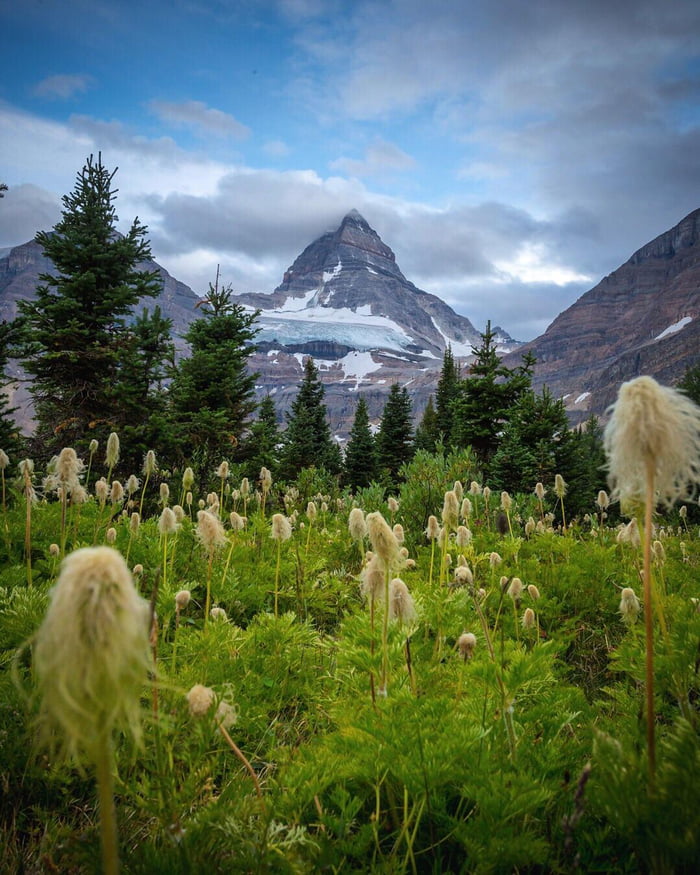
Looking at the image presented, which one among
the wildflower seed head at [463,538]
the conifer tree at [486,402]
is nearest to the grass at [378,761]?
Answer: the wildflower seed head at [463,538]

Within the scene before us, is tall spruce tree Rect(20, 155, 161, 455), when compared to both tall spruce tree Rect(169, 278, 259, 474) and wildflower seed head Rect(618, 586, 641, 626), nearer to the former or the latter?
tall spruce tree Rect(169, 278, 259, 474)

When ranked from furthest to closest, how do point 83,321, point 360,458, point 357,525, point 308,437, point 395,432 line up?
point 360,458 < point 395,432 < point 308,437 < point 83,321 < point 357,525

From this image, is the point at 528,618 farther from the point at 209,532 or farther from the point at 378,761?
the point at 209,532

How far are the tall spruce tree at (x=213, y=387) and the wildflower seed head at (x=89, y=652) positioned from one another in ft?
46.8

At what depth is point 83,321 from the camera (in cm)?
1574

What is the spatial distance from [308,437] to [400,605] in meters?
32.1

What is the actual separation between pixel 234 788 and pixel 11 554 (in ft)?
11.6

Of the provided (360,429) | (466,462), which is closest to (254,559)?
(466,462)

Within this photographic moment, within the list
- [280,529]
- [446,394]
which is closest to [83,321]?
[280,529]

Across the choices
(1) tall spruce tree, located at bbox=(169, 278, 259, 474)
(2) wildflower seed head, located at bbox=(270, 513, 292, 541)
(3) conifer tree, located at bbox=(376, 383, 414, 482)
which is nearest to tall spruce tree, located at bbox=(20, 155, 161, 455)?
(1) tall spruce tree, located at bbox=(169, 278, 259, 474)

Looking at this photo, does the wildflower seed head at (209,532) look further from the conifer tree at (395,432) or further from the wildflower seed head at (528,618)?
the conifer tree at (395,432)

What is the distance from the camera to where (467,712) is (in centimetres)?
193

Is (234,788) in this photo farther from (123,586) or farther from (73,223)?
(73,223)

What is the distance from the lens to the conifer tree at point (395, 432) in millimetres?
40000
